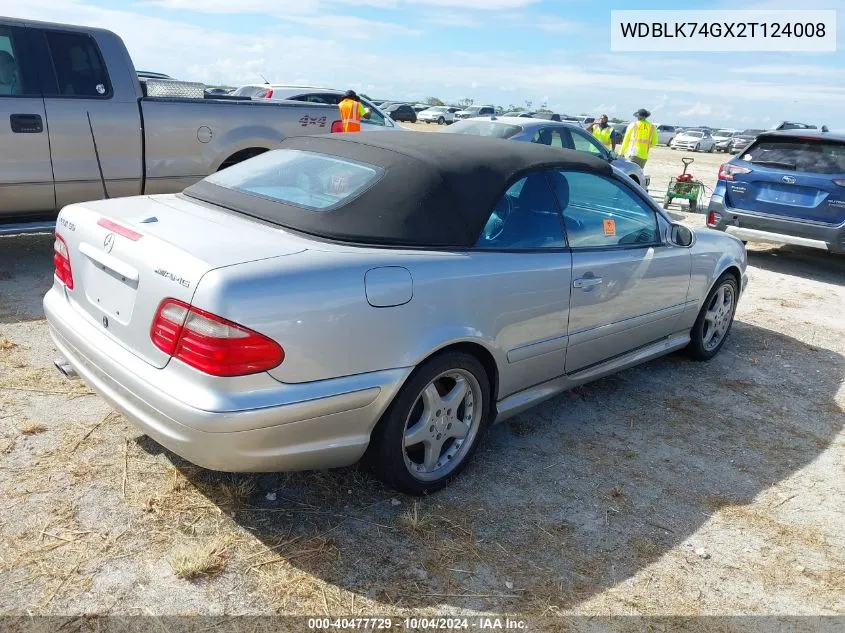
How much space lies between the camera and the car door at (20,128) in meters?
5.46

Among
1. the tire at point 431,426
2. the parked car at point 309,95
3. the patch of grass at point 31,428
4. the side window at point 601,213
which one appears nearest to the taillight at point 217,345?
the tire at point 431,426

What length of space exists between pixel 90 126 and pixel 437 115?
4077 cm

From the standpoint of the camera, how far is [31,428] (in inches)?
134

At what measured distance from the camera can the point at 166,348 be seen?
8.32 ft

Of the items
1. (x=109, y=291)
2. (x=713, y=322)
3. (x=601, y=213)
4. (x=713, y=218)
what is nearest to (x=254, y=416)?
(x=109, y=291)

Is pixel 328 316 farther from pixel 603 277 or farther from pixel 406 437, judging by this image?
pixel 603 277

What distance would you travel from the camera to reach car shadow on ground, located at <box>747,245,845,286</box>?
8375mm

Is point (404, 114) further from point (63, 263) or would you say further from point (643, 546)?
point (643, 546)

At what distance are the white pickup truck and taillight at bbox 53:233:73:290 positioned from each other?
2.76 meters

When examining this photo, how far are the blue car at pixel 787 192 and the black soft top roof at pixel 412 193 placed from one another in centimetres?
539

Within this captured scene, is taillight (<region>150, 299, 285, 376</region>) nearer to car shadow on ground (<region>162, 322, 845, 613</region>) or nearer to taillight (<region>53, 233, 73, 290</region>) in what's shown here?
car shadow on ground (<region>162, 322, 845, 613</region>)

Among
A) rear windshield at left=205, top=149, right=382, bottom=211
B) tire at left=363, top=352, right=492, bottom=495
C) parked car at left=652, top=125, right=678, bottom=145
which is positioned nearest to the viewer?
tire at left=363, top=352, right=492, bottom=495

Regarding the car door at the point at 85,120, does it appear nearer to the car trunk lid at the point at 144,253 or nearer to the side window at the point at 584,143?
the car trunk lid at the point at 144,253

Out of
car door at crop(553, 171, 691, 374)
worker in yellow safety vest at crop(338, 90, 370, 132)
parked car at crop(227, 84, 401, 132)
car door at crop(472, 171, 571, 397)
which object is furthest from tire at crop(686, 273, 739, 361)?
parked car at crop(227, 84, 401, 132)
